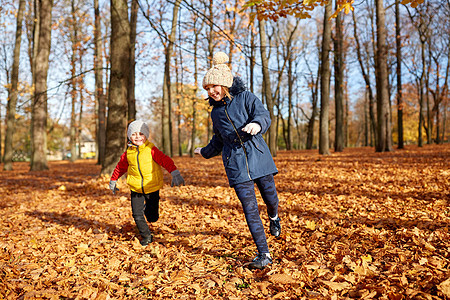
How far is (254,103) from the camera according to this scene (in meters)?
2.75

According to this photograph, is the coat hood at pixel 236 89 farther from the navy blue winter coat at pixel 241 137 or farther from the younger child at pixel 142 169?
the younger child at pixel 142 169

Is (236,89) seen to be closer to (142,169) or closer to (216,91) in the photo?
(216,91)

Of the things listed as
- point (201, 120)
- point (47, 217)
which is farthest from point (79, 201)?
point (201, 120)

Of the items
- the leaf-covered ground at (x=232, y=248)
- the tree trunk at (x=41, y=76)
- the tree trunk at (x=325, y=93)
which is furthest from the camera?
the tree trunk at (x=325, y=93)

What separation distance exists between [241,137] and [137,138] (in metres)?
1.47

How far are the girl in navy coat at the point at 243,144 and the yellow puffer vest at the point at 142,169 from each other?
1.18m

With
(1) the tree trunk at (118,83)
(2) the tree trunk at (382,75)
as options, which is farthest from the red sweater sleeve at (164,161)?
(2) the tree trunk at (382,75)

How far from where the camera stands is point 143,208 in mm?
3686

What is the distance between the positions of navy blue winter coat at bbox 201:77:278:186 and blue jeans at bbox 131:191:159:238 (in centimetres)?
141

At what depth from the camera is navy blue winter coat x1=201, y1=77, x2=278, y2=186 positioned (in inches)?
106

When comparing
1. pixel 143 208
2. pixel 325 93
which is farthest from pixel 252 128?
pixel 325 93

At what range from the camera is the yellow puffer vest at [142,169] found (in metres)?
3.56

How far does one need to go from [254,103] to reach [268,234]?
1.85m

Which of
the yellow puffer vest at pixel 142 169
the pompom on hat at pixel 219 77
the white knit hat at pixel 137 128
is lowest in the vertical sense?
the yellow puffer vest at pixel 142 169
